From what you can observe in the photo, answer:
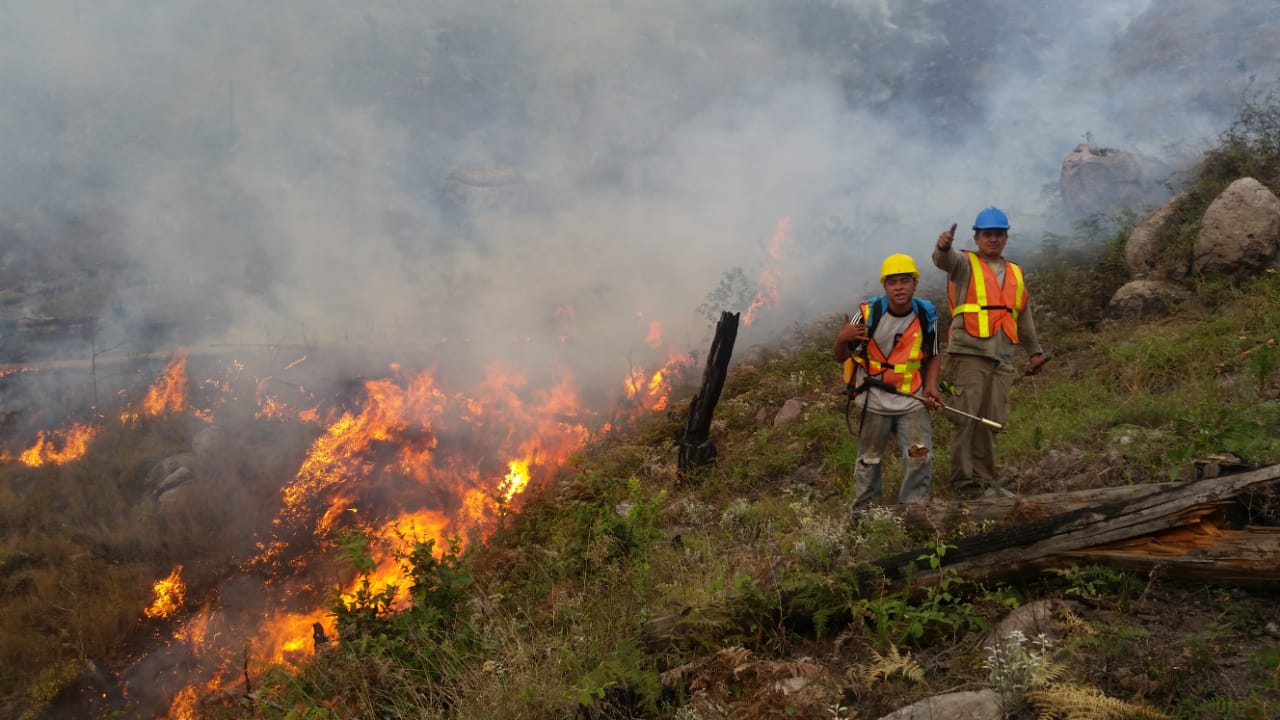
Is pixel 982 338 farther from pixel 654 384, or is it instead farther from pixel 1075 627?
pixel 654 384

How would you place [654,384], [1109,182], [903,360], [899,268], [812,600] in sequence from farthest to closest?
1. [654,384]
2. [1109,182]
3. [903,360]
4. [899,268]
5. [812,600]

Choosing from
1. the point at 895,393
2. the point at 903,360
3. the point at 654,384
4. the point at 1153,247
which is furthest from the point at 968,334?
the point at 654,384

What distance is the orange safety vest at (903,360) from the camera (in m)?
4.13

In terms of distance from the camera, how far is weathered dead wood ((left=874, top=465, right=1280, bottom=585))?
108 inches

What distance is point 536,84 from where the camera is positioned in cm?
2681

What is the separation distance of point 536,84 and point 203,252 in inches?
547

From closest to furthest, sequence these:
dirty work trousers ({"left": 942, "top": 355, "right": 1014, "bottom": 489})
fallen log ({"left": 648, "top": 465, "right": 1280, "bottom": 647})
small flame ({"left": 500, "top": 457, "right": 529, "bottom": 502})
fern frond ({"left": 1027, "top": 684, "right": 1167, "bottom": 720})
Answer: fern frond ({"left": 1027, "top": 684, "right": 1167, "bottom": 720}) → fallen log ({"left": 648, "top": 465, "right": 1280, "bottom": 647}) → dirty work trousers ({"left": 942, "top": 355, "right": 1014, "bottom": 489}) → small flame ({"left": 500, "top": 457, "right": 529, "bottom": 502})

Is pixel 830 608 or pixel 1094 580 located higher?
pixel 1094 580

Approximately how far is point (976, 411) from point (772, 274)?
1118 cm

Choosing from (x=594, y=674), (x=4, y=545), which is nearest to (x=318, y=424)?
(x=4, y=545)

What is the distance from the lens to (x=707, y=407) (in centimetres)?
807

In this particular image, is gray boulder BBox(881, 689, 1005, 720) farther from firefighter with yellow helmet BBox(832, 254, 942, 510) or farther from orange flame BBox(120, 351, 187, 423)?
orange flame BBox(120, 351, 187, 423)

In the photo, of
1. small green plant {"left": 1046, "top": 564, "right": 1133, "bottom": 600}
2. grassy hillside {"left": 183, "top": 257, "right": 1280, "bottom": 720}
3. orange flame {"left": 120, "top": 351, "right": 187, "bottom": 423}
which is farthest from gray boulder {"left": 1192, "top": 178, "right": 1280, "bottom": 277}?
orange flame {"left": 120, "top": 351, "right": 187, "bottom": 423}

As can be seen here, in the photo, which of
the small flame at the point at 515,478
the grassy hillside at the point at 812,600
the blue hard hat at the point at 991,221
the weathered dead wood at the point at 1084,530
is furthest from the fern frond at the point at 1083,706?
the small flame at the point at 515,478
